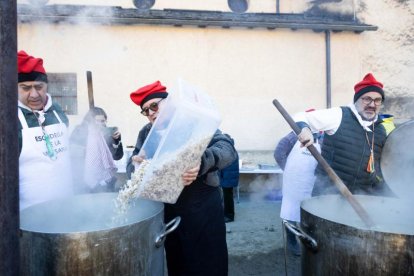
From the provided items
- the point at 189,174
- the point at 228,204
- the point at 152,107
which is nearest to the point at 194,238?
the point at 189,174

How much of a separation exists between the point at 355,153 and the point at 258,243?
7.44 feet

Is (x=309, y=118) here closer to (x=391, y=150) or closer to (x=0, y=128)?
(x=391, y=150)

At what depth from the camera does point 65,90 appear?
7266 millimetres

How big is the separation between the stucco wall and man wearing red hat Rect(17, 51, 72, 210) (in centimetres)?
492

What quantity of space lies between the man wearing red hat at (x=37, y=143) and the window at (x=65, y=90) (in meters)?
5.32

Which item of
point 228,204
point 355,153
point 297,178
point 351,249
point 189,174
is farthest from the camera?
point 228,204

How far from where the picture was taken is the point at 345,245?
1.46 m

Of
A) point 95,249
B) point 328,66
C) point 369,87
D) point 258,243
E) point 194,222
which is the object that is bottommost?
point 258,243

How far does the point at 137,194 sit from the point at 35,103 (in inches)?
44.7

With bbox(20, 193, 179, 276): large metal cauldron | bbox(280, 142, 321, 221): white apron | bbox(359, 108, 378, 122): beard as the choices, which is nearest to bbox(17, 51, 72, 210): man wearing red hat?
bbox(20, 193, 179, 276): large metal cauldron

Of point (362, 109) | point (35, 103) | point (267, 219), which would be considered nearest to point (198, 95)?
point (35, 103)

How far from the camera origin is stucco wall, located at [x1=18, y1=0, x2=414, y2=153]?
7336 millimetres

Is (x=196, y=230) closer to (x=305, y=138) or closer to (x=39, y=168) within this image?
(x=305, y=138)

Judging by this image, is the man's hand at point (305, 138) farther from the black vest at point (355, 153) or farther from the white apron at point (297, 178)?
the white apron at point (297, 178)
